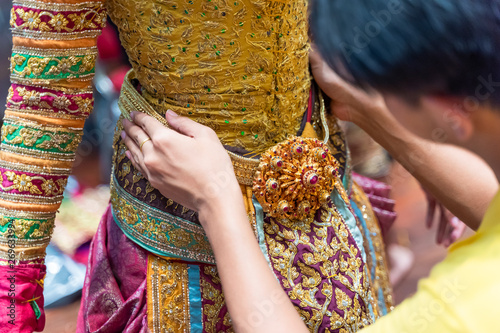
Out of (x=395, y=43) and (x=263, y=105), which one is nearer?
(x=395, y=43)

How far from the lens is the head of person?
1.57 ft

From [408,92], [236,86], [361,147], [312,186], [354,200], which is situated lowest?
[361,147]

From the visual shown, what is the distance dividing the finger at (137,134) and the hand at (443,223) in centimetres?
89

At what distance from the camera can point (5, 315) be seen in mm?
747

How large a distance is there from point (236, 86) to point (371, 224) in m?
0.46

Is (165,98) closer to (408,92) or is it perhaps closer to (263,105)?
(263,105)

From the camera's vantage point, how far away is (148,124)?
0.74 m

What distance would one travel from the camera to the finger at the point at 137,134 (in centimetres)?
74

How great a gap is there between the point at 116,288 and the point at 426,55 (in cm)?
63

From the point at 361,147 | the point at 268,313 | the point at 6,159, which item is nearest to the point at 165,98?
the point at 6,159

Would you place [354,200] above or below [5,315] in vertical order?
above

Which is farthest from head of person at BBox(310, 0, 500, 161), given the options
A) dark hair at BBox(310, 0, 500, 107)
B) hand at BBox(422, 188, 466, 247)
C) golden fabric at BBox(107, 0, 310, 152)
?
hand at BBox(422, 188, 466, 247)

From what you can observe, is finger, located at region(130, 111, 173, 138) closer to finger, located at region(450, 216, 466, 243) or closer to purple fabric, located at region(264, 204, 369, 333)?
purple fabric, located at region(264, 204, 369, 333)

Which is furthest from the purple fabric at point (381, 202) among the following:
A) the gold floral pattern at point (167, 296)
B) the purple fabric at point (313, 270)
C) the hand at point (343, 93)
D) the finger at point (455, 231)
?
the gold floral pattern at point (167, 296)
